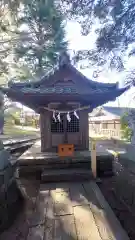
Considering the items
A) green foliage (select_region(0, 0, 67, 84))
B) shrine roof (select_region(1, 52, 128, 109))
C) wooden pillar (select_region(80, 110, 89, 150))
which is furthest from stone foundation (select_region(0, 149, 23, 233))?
green foliage (select_region(0, 0, 67, 84))

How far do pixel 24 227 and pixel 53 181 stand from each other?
1871 millimetres

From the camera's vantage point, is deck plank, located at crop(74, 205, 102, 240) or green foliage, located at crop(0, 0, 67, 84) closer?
deck plank, located at crop(74, 205, 102, 240)

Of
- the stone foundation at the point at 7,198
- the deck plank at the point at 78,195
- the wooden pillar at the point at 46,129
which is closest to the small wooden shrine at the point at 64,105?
the wooden pillar at the point at 46,129

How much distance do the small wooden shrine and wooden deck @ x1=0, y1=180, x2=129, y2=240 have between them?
2.47 meters

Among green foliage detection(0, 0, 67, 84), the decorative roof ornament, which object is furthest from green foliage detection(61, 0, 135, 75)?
green foliage detection(0, 0, 67, 84)

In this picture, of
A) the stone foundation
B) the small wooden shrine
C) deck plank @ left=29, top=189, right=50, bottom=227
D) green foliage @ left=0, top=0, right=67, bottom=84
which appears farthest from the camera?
green foliage @ left=0, top=0, right=67, bottom=84

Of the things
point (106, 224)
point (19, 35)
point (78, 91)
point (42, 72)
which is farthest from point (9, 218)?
point (42, 72)

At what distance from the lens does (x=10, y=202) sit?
18.9 feet

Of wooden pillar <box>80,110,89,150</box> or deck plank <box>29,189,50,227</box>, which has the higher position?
wooden pillar <box>80,110,89,150</box>

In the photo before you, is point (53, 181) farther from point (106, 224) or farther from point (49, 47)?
point (49, 47)

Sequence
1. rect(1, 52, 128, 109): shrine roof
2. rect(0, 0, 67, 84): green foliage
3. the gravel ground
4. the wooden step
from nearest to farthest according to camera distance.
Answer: the gravel ground → the wooden step → rect(1, 52, 128, 109): shrine roof → rect(0, 0, 67, 84): green foliage

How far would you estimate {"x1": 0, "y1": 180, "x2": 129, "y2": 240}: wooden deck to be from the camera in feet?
10.1

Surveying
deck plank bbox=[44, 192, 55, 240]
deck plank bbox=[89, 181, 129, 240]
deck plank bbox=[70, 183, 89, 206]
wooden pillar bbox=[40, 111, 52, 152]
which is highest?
wooden pillar bbox=[40, 111, 52, 152]

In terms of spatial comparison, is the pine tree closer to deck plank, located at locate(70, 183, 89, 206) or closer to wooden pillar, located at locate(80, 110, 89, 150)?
wooden pillar, located at locate(80, 110, 89, 150)
